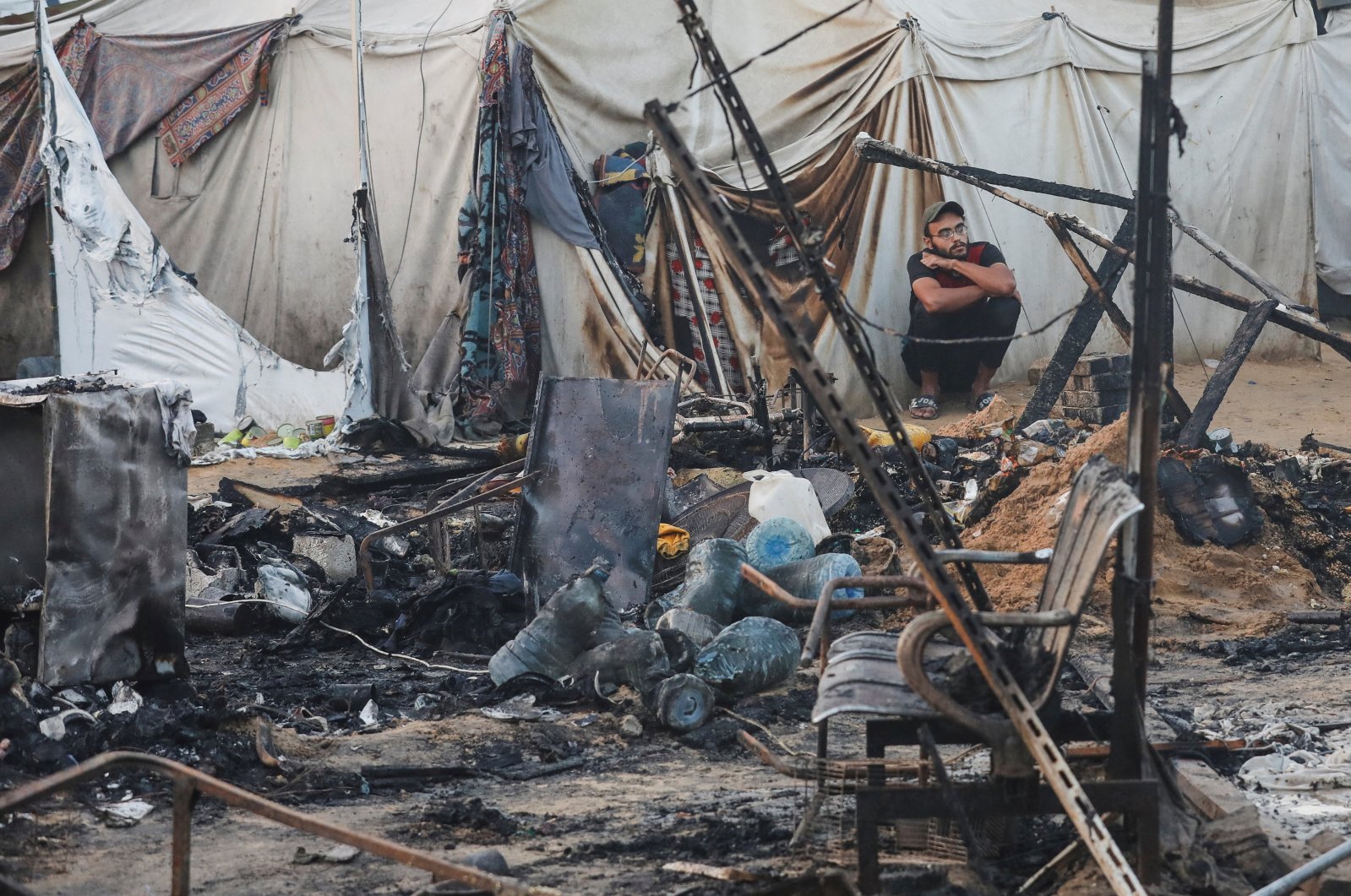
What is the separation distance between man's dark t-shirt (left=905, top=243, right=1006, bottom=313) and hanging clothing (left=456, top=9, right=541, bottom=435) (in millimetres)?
3000

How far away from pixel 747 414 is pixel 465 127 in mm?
3531

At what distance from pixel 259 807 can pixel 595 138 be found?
874cm

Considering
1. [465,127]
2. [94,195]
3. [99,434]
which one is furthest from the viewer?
[465,127]

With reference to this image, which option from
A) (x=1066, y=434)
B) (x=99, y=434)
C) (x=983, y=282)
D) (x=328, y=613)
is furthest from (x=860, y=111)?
(x=99, y=434)

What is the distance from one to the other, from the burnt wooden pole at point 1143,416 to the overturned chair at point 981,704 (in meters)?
0.10

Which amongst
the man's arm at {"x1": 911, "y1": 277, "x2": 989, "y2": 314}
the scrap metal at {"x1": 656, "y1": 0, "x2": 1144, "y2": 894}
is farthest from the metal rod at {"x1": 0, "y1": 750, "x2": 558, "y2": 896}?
the man's arm at {"x1": 911, "y1": 277, "x2": 989, "y2": 314}

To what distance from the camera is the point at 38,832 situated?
11.7 ft

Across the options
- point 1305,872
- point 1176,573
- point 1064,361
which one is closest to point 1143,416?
point 1305,872

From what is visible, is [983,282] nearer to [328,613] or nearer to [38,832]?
[328,613]

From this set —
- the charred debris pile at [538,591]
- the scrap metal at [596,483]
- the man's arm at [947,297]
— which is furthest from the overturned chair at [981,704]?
the man's arm at [947,297]

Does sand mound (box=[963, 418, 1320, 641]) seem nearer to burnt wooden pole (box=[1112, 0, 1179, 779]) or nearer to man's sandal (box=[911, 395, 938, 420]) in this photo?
burnt wooden pole (box=[1112, 0, 1179, 779])

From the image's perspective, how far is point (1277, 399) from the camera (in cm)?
1121

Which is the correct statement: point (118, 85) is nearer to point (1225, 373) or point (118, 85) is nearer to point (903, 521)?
point (1225, 373)

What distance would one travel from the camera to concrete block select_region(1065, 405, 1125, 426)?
29.5ft
